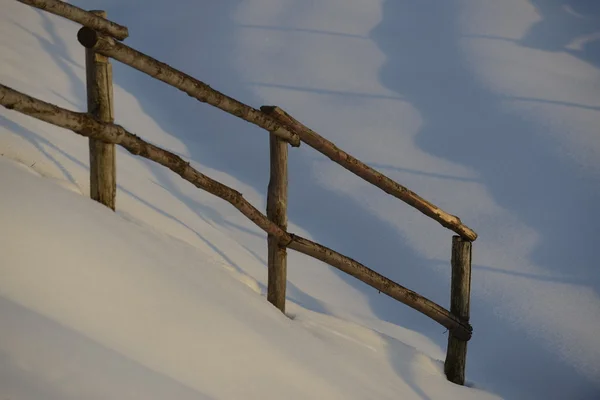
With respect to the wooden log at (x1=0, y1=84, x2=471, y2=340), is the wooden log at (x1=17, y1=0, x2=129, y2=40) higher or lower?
higher

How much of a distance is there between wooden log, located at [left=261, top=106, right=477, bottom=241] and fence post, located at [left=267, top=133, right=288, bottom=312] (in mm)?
121

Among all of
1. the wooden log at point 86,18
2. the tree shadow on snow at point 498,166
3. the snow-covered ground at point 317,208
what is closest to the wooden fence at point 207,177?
the wooden log at point 86,18

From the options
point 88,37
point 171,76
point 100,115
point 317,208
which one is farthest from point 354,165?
point 317,208

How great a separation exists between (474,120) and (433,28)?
3.82m

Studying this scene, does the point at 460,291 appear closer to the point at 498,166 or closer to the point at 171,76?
the point at 171,76

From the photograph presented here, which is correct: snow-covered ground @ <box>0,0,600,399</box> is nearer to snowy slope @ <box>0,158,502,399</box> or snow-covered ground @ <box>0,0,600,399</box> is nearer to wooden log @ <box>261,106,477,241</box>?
snowy slope @ <box>0,158,502,399</box>

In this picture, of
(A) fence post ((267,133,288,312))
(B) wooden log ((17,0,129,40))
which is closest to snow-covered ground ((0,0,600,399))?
(A) fence post ((267,133,288,312))

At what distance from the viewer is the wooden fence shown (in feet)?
11.1

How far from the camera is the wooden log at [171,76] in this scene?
340 cm

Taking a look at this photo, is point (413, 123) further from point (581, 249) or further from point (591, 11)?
point (591, 11)

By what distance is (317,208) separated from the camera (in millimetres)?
9750

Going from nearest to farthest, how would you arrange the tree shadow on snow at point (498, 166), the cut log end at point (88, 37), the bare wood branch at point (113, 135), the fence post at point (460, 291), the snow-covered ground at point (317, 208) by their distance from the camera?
the snow-covered ground at point (317, 208)
the bare wood branch at point (113, 135)
the cut log end at point (88, 37)
the fence post at point (460, 291)
the tree shadow on snow at point (498, 166)

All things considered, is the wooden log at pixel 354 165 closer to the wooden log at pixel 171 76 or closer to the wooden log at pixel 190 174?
the wooden log at pixel 171 76

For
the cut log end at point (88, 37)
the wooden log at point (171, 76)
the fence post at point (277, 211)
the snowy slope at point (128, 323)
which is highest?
the cut log end at point (88, 37)
